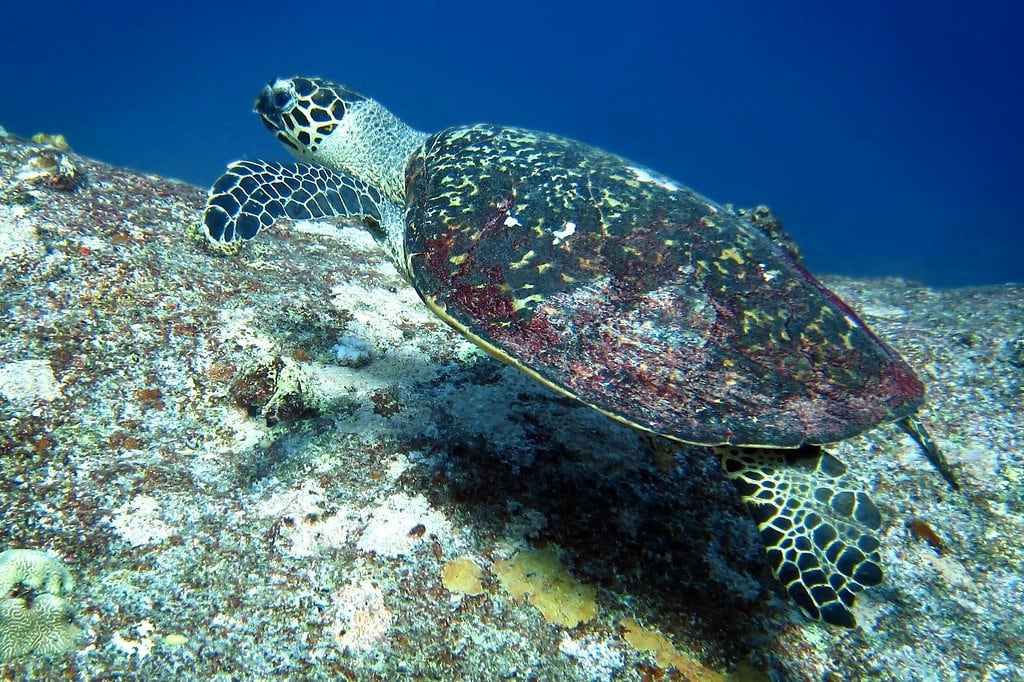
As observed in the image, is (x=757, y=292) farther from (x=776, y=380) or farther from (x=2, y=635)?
(x=2, y=635)

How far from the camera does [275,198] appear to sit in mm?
3242

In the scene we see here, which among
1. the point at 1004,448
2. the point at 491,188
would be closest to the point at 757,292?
the point at 491,188

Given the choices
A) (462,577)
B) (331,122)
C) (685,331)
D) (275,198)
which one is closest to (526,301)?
(685,331)

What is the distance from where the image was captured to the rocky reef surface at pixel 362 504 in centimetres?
195

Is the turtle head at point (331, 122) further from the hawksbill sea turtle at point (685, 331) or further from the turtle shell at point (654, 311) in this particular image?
the turtle shell at point (654, 311)

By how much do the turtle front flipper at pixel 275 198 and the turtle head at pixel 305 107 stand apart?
753 millimetres

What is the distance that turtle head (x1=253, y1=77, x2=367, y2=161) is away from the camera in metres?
4.16

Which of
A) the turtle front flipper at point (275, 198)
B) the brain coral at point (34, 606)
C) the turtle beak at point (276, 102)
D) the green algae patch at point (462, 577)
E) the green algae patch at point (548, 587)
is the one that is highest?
the turtle beak at point (276, 102)

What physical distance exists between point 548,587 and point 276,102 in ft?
14.4

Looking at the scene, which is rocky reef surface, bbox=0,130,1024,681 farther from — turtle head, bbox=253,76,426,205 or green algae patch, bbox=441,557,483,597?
turtle head, bbox=253,76,426,205

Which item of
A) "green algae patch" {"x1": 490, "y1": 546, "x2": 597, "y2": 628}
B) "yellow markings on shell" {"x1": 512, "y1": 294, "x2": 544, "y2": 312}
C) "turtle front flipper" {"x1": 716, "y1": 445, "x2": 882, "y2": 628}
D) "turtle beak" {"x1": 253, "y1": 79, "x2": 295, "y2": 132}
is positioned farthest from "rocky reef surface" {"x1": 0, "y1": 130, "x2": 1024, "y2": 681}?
"turtle beak" {"x1": 253, "y1": 79, "x2": 295, "y2": 132}

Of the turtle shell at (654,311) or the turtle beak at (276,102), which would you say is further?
the turtle beak at (276,102)

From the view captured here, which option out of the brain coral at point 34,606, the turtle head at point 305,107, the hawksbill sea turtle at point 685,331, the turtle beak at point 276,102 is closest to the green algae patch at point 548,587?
the hawksbill sea turtle at point 685,331

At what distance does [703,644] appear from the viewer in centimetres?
217
